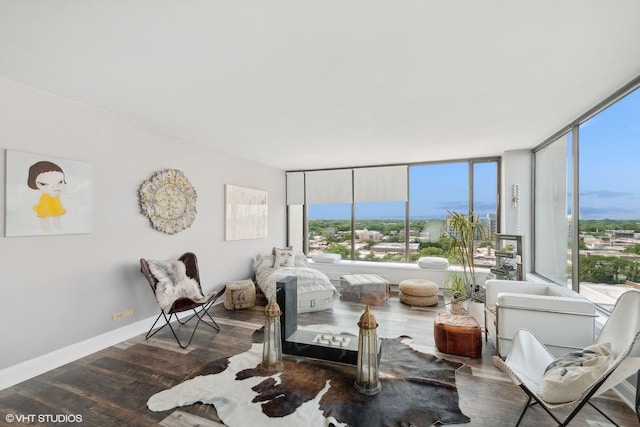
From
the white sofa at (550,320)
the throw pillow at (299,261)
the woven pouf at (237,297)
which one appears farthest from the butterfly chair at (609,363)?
the throw pillow at (299,261)

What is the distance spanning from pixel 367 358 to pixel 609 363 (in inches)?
58.4

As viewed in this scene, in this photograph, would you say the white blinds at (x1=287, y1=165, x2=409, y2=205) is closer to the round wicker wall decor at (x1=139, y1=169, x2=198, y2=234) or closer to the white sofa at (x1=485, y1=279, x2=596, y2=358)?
the round wicker wall decor at (x1=139, y1=169, x2=198, y2=234)

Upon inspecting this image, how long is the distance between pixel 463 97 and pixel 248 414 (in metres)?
3.28

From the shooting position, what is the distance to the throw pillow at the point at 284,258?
5.48m

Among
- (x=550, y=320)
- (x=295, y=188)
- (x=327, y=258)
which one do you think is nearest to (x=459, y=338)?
(x=550, y=320)

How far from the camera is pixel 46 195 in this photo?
8.82ft

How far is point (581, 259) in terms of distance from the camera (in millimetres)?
3162

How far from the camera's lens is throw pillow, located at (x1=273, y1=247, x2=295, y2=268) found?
5.48 m

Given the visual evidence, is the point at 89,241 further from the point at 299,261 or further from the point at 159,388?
the point at 299,261

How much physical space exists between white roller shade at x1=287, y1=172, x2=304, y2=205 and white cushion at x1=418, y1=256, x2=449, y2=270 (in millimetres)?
3045

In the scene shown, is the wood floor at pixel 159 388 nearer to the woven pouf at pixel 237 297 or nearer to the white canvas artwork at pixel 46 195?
the woven pouf at pixel 237 297

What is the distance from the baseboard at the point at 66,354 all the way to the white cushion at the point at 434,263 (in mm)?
4678

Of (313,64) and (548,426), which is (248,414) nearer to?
(548,426)

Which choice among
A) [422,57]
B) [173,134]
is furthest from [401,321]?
[173,134]
